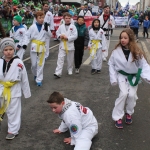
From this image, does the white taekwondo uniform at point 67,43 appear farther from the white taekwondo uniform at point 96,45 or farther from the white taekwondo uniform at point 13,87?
the white taekwondo uniform at point 13,87

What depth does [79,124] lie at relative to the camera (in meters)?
3.89

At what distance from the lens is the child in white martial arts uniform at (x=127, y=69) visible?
15.2 feet

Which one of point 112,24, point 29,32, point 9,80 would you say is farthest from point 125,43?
point 112,24

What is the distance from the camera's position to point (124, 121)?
5.00 m

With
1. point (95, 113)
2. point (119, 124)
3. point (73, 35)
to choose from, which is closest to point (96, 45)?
point (73, 35)

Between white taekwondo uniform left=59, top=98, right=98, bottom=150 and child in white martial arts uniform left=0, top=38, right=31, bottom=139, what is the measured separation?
83 centimetres

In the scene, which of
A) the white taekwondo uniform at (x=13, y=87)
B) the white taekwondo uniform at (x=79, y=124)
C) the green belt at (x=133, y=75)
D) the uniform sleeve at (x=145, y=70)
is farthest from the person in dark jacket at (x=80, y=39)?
the white taekwondo uniform at (x=79, y=124)

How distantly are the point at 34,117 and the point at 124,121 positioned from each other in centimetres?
164

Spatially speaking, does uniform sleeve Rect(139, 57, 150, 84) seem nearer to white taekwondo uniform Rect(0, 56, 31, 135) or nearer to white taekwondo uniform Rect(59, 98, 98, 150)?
white taekwondo uniform Rect(59, 98, 98, 150)

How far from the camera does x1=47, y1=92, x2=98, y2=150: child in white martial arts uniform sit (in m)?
3.87

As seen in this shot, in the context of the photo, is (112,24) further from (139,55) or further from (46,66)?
(139,55)

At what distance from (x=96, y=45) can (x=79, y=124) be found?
5.13 metres

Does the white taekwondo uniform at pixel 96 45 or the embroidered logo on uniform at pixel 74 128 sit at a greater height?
the white taekwondo uniform at pixel 96 45

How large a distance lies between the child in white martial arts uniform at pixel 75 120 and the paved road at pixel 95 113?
0.76ft
